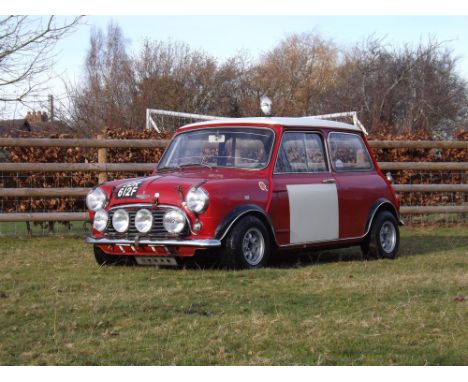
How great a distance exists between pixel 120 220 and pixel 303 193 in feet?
7.02

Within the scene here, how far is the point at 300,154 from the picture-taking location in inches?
403

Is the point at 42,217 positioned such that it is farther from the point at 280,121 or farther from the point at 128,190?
the point at 280,121

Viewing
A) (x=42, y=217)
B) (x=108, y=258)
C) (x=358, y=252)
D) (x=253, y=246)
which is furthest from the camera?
(x=42, y=217)

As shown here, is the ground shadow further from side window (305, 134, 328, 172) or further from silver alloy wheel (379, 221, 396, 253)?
side window (305, 134, 328, 172)

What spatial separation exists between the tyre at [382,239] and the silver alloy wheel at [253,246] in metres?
2.04

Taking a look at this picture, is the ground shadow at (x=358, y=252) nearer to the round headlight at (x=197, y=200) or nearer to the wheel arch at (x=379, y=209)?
the wheel arch at (x=379, y=209)

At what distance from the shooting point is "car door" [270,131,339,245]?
378 inches

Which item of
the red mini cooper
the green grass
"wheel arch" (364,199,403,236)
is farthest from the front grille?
"wheel arch" (364,199,403,236)

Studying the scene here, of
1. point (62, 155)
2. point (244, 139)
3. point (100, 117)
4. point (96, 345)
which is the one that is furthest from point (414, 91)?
point (96, 345)

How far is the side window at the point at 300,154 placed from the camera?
992 cm

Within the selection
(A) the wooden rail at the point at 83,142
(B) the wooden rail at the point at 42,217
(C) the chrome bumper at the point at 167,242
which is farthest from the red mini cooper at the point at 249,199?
(B) the wooden rail at the point at 42,217

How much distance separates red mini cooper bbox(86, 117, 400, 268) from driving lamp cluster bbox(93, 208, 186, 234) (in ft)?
0.04

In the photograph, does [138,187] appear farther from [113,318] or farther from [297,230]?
[113,318]

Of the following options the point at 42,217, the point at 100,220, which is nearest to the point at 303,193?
the point at 100,220
